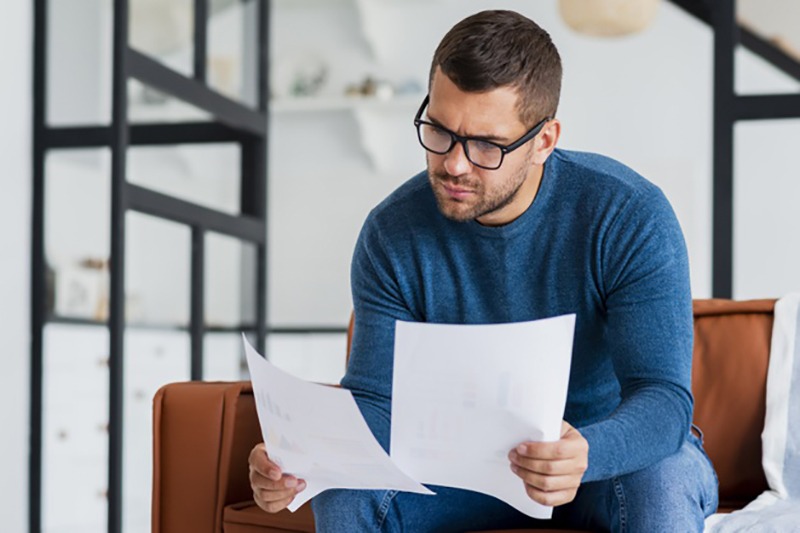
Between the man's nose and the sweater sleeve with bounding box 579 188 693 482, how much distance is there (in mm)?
219

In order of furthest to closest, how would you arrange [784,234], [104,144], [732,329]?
1. [104,144]
2. [784,234]
3. [732,329]

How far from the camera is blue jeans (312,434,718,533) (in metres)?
1.41

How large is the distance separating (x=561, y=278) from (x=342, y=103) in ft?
11.6

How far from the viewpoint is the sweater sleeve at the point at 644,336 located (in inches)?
54.2

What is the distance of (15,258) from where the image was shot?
3.18 metres

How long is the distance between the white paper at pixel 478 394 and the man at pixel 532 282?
5 centimetres

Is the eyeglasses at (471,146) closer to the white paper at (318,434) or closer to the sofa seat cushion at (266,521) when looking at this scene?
the white paper at (318,434)

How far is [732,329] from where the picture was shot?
2031 millimetres

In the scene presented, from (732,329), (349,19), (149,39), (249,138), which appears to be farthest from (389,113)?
(732,329)

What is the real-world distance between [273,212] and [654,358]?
151 inches

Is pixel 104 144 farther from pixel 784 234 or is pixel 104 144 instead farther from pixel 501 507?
pixel 501 507

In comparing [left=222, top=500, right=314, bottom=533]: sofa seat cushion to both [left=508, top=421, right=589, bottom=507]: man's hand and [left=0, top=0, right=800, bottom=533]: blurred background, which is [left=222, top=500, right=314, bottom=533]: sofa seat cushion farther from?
[left=0, top=0, right=800, bottom=533]: blurred background

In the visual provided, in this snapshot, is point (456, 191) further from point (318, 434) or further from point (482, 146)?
point (318, 434)

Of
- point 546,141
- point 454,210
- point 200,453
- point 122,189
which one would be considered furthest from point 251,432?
point 122,189
